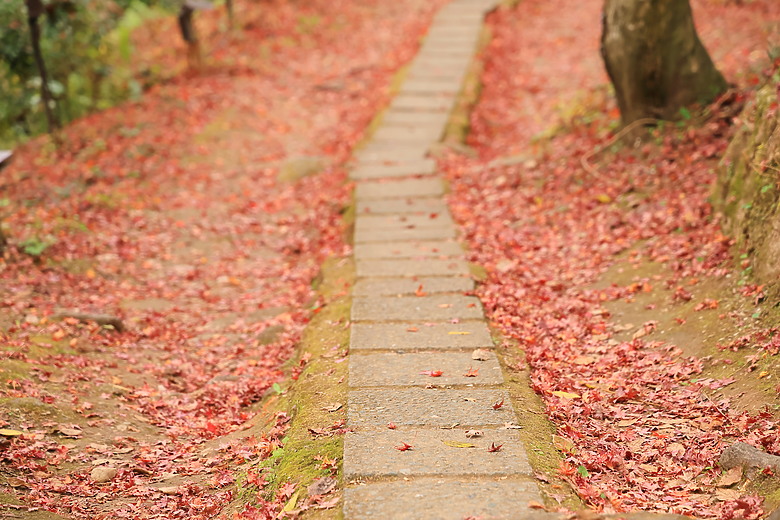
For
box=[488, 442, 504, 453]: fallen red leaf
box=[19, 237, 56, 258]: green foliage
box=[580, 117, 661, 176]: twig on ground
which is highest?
box=[580, 117, 661, 176]: twig on ground

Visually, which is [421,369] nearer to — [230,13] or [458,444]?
[458,444]

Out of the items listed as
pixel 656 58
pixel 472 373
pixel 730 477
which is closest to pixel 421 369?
pixel 472 373

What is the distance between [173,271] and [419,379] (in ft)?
12.7

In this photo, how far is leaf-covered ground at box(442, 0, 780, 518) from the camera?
3.88 m

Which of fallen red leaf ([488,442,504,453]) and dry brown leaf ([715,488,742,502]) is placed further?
fallen red leaf ([488,442,504,453])

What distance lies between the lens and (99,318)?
5949 millimetres

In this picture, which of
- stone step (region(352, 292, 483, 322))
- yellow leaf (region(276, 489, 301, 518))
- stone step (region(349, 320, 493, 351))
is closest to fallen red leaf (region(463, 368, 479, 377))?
stone step (region(349, 320, 493, 351))

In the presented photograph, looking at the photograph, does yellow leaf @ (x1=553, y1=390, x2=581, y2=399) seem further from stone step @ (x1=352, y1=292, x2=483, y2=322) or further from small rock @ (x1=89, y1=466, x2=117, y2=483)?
small rock @ (x1=89, y1=466, x2=117, y2=483)

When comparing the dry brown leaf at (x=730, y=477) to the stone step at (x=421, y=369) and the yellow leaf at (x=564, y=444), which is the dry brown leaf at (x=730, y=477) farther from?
the stone step at (x=421, y=369)

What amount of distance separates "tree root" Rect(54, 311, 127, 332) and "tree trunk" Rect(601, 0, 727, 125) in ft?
18.0

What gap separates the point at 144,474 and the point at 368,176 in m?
5.27

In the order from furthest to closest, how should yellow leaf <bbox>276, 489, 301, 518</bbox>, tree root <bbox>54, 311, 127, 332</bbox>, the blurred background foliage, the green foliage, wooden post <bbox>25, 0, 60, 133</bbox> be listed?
the blurred background foliage < wooden post <bbox>25, 0, 60, 133</bbox> < the green foliage < tree root <bbox>54, 311, 127, 332</bbox> < yellow leaf <bbox>276, 489, 301, 518</bbox>

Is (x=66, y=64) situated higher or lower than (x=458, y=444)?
higher

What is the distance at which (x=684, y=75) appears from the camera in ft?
23.8
